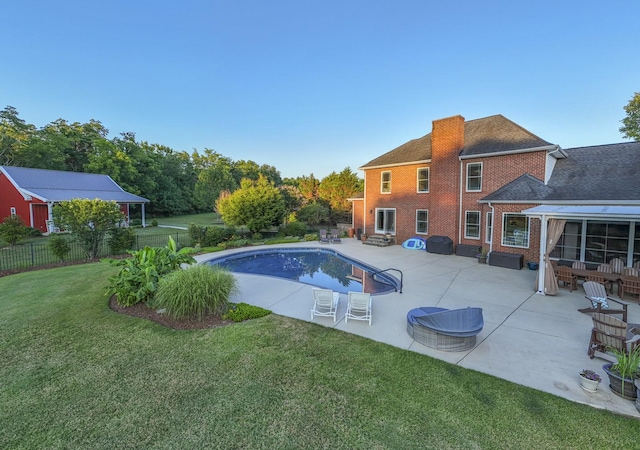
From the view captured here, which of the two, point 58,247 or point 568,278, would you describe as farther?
point 58,247

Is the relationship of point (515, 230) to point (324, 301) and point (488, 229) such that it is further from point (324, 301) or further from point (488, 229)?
point (324, 301)

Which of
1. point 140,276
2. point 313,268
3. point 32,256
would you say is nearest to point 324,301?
point 140,276

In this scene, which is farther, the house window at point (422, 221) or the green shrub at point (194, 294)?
the house window at point (422, 221)

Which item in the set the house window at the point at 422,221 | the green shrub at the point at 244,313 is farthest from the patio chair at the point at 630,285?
the green shrub at the point at 244,313

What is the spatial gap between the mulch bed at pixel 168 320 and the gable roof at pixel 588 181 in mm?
12436

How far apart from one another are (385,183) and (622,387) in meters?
15.7

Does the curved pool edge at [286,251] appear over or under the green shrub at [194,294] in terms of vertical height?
under

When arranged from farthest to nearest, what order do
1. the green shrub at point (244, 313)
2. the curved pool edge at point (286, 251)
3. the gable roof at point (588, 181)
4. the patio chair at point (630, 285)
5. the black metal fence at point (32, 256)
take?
the curved pool edge at point (286, 251), the black metal fence at point (32, 256), the gable roof at point (588, 181), the patio chair at point (630, 285), the green shrub at point (244, 313)

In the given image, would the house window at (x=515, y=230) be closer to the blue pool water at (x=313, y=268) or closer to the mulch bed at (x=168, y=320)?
the blue pool water at (x=313, y=268)

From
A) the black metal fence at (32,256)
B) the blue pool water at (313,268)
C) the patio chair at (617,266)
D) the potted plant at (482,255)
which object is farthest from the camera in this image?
the potted plant at (482,255)

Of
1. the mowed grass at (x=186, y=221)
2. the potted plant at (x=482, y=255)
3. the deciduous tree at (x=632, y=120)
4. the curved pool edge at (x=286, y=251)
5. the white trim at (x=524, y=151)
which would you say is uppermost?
the deciduous tree at (x=632, y=120)

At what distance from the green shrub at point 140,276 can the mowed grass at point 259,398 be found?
4.33ft

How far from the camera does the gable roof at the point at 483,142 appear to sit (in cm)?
1290

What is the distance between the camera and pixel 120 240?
44.1 ft
